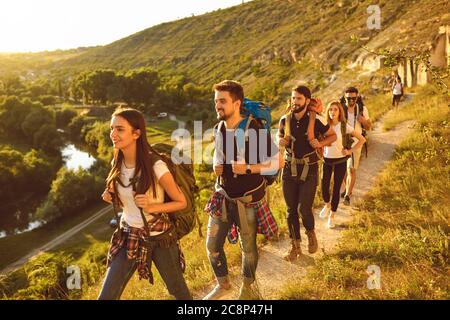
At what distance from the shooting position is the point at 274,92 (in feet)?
176

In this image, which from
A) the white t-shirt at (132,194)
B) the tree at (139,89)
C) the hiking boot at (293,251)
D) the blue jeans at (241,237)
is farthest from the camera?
the tree at (139,89)

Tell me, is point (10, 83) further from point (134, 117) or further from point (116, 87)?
point (134, 117)

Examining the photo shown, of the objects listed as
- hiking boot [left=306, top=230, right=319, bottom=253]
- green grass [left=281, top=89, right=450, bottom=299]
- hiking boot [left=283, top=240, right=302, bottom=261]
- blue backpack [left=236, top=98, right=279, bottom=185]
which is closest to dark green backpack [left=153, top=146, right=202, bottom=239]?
A: blue backpack [left=236, top=98, right=279, bottom=185]

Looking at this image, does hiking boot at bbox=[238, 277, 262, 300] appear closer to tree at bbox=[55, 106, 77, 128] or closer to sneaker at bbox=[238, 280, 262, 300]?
sneaker at bbox=[238, 280, 262, 300]

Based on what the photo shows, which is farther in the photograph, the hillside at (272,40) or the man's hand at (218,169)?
the hillside at (272,40)

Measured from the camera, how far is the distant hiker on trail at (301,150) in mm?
5289

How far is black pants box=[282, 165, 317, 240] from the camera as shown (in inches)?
210

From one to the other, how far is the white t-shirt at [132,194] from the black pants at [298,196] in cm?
238

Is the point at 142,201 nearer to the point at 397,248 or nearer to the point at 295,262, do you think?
the point at 295,262

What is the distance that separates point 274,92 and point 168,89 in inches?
1317

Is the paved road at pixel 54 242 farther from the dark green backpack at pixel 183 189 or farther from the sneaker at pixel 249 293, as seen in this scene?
the dark green backpack at pixel 183 189

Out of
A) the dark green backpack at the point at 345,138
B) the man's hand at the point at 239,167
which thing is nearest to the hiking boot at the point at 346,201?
the dark green backpack at the point at 345,138

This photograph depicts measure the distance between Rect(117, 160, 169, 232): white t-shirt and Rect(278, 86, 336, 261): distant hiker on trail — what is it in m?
2.38
